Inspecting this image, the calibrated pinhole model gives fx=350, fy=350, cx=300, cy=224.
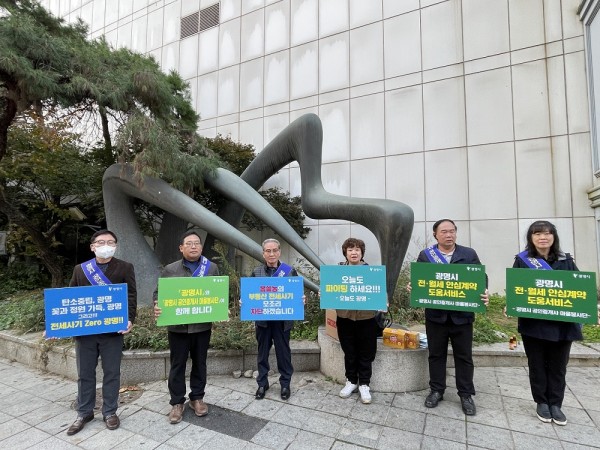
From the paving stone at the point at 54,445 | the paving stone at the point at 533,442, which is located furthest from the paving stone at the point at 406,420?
the paving stone at the point at 54,445

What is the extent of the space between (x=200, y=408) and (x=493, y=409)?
276cm

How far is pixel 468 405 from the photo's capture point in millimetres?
3215

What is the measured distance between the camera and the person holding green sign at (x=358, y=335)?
338 centimetres

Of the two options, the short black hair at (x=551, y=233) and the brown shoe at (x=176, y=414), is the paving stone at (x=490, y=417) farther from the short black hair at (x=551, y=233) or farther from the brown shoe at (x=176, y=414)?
the brown shoe at (x=176, y=414)

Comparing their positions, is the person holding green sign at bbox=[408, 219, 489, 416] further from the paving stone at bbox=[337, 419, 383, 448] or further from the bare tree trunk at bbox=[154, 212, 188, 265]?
the bare tree trunk at bbox=[154, 212, 188, 265]

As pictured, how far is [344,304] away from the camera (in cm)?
329

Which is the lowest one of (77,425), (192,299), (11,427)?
(11,427)

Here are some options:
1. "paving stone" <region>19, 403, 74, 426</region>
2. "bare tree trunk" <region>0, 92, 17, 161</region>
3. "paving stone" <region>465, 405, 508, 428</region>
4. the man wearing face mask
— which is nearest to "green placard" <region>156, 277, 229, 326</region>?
the man wearing face mask

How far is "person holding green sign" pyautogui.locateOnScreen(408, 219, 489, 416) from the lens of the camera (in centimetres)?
319

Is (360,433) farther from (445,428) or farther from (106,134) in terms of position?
(106,134)

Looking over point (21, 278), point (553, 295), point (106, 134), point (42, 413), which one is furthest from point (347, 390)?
point (21, 278)

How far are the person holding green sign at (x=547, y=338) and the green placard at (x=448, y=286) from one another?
0.41 metres

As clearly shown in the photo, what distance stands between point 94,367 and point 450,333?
10.5ft

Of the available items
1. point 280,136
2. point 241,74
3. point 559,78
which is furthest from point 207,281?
point 241,74
